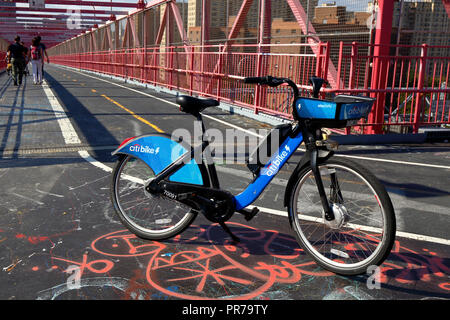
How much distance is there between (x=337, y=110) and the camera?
290 cm

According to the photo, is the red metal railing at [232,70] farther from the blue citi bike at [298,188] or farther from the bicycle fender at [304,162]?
the bicycle fender at [304,162]

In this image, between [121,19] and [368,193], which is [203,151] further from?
[121,19]

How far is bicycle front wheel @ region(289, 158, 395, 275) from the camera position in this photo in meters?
2.91

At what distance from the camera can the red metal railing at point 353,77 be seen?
888 centimetres

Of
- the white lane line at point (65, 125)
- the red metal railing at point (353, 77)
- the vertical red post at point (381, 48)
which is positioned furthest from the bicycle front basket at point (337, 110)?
the vertical red post at point (381, 48)

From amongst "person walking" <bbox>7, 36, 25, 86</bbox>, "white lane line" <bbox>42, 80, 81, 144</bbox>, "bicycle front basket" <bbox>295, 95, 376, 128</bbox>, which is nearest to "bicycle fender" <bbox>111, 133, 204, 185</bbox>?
"bicycle front basket" <bbox>295, 95, 376, 128</bbox>

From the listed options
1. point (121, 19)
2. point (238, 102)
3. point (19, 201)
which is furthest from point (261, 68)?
point (121, 19)

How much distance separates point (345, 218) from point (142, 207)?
1.92 meters

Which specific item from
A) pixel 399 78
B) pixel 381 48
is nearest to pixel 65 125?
pixel 381 48

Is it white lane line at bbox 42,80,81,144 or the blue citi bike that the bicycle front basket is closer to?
the blue citi bike

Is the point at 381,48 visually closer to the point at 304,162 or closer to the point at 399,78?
the point at 399,78

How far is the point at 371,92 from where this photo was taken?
883cm

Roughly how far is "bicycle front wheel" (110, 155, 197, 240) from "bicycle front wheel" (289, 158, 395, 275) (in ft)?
3.01

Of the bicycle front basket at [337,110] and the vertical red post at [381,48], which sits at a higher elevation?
the vertical red post at [381,48]
